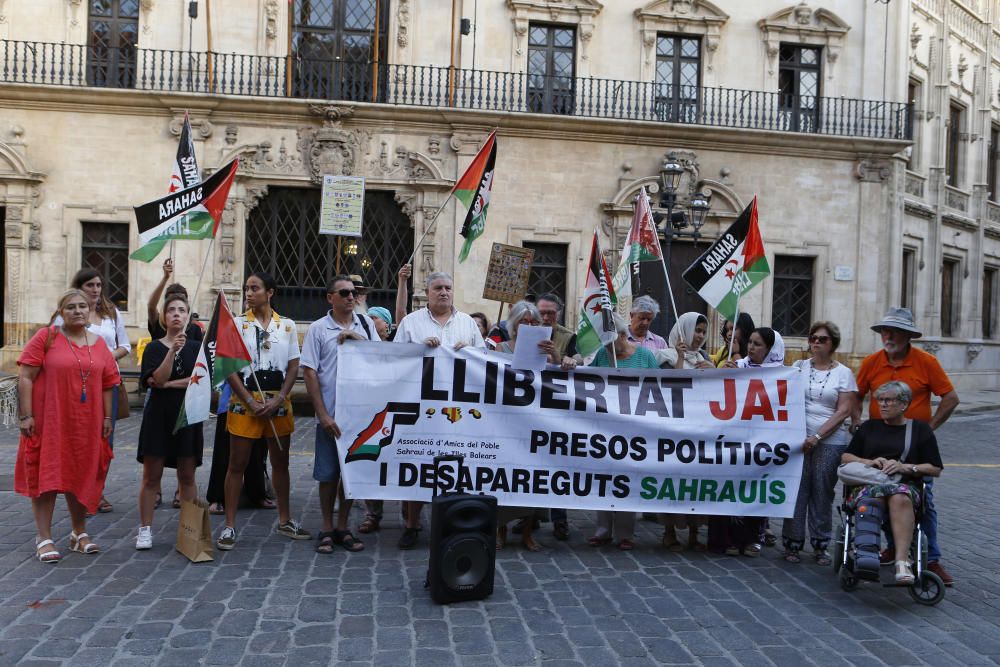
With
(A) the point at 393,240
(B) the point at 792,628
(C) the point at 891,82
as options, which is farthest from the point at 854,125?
(B) the point at 792,628

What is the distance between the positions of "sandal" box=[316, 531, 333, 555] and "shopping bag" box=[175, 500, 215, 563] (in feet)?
2.44

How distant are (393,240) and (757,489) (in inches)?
578

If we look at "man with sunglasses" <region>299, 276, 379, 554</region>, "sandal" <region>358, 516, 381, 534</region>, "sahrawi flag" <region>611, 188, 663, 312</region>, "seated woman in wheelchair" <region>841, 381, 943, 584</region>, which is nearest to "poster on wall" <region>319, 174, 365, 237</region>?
"sahrawi flag" <region>611, 188, 663, 312</region>

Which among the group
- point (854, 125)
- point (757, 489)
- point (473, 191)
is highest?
point (854, 125)

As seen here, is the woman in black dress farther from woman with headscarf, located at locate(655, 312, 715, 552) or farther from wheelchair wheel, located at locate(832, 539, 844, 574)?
wheelchair wheel, located at locate(832, 539, 844, 574)

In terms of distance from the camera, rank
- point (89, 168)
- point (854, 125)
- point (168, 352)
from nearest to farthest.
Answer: point (168, 352) < point (89, 168) < point (854, 125)

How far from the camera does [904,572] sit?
560 cm

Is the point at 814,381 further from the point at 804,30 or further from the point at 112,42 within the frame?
the point at 112,42

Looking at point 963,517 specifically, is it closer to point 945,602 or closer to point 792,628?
point 945,602

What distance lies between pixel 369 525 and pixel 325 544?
83cm

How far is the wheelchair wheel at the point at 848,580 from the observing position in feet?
19.3

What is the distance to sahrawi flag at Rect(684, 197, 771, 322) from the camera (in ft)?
26.9

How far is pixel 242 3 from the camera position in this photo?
65.9 feet

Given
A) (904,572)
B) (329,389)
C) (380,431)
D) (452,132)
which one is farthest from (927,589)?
(452,132)
